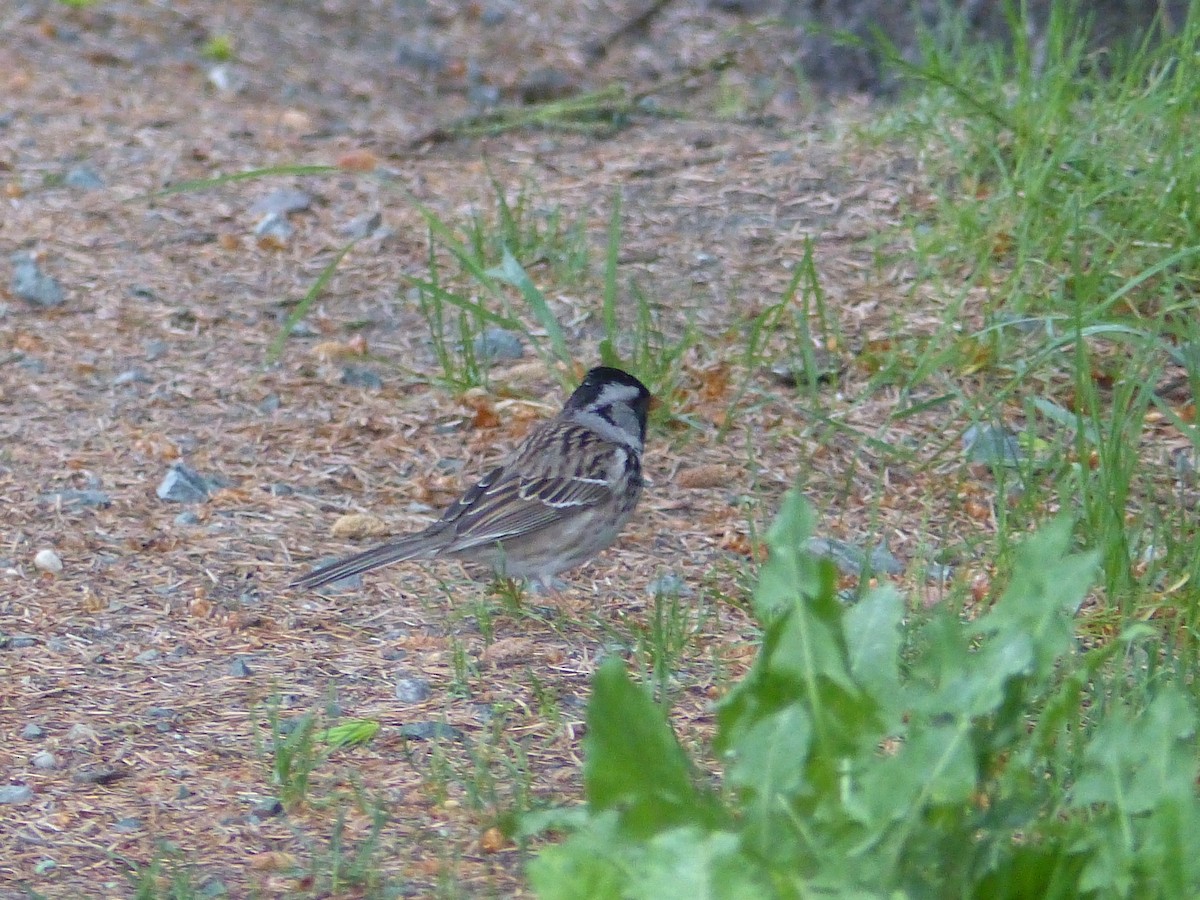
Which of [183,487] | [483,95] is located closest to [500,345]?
[183,487]

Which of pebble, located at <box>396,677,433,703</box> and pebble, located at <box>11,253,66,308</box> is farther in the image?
pebble, located at <box>11,253,66,308</box>

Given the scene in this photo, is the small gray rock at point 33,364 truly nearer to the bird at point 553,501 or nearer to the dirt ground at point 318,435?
the dirt ground at point 318,435

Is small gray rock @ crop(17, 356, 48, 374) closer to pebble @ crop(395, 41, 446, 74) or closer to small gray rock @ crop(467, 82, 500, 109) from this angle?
small gray rock @ crop(467, 82, 500, 109)

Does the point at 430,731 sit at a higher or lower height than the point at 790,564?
lower

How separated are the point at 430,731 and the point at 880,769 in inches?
58.8

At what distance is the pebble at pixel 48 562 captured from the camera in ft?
14.3

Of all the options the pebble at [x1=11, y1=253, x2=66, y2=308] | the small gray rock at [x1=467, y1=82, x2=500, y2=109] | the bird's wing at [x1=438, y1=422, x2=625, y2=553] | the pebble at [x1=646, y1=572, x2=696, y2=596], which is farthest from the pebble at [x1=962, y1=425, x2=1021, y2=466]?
the small gray rock at [x1=467, y1=82, x2=500, y2=109]

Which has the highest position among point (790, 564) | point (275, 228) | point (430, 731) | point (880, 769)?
point (790, 564)

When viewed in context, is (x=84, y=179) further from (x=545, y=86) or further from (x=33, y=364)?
(x=545, y=86)

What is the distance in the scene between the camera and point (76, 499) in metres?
4.72

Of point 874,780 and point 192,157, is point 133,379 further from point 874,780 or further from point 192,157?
point 874,780

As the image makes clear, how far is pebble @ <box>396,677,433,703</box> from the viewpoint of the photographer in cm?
371

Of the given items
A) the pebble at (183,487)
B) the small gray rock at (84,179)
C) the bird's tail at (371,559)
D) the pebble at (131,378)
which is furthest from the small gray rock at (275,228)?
the bird's tail at (371,559)

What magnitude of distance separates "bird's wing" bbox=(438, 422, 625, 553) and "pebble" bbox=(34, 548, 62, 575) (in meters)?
1.00
